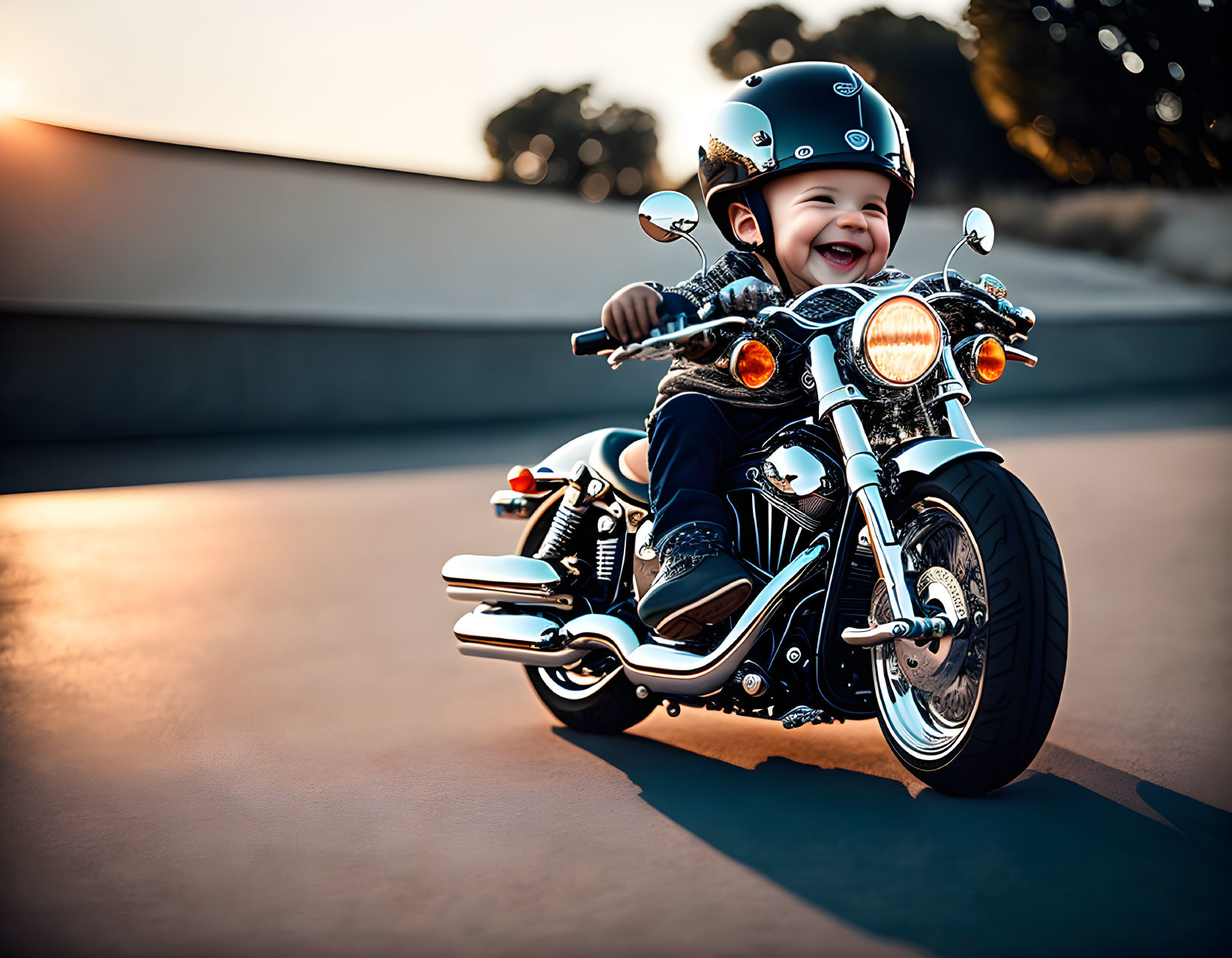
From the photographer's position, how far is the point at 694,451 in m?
3.42

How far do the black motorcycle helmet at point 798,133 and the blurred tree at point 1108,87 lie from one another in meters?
29.8

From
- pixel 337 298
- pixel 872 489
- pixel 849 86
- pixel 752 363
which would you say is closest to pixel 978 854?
pixel 872 489

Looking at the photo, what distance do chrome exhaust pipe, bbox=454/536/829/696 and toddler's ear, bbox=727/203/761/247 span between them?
102 centimetres

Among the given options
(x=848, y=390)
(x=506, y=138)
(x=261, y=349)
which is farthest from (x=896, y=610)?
(x=506, y=138)

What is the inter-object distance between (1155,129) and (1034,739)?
113ft

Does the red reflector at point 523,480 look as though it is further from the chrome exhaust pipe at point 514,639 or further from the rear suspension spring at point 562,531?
the chrome exhaust pipe at point 514,639

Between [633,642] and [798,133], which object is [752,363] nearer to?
[798,133]

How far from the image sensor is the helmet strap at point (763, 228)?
381 cm

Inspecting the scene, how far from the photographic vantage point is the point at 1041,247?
109 feet

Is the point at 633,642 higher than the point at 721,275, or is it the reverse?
the point at 721,275

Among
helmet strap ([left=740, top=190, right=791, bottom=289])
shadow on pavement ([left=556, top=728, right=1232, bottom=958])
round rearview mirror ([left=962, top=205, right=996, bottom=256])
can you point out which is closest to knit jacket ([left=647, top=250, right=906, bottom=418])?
helmet strap ([left=740, top=190, right=791, bottom=289])

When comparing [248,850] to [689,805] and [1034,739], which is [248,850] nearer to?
[689,805]

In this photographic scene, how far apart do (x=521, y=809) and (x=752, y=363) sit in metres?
1.27

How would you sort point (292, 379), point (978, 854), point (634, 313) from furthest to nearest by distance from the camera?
point (292, 379)
point (634, 313)
point (978, 854)
